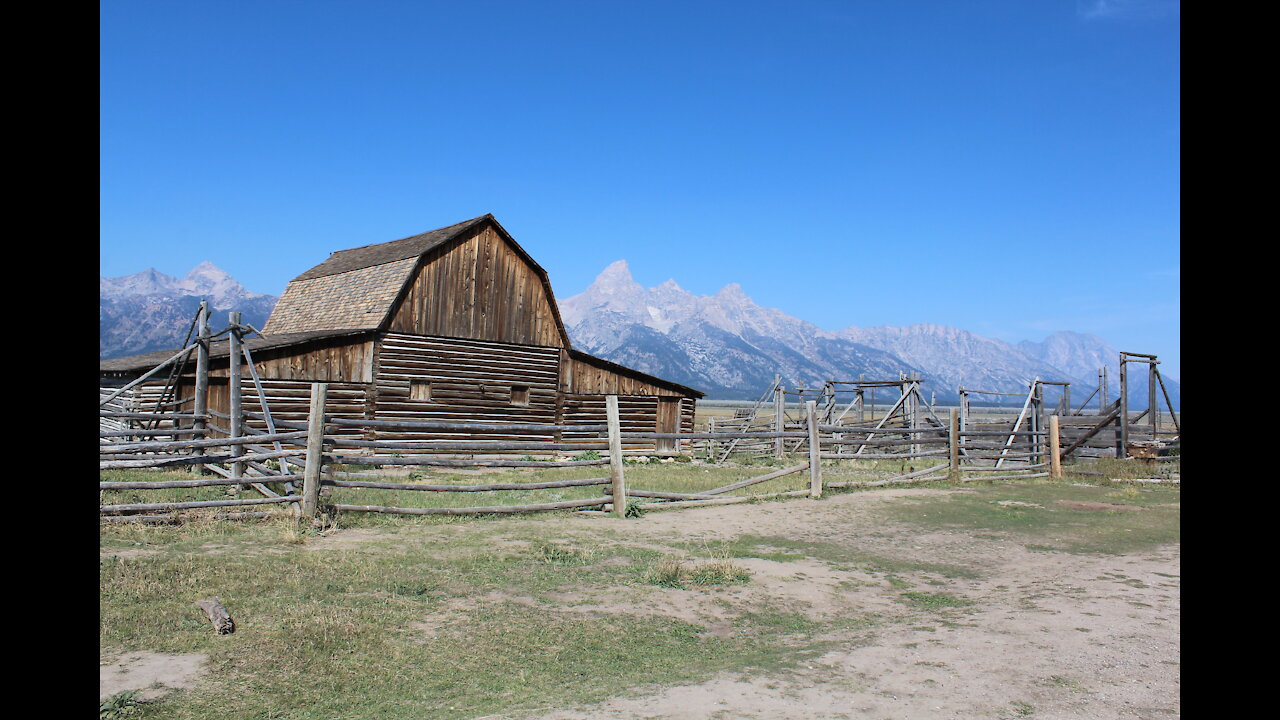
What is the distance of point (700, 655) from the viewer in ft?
19.4

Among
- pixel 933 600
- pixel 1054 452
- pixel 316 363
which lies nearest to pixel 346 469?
pixel 316 363

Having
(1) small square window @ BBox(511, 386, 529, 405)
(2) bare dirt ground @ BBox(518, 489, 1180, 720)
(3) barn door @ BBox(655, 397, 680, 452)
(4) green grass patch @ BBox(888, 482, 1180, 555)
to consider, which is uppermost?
(1) small square window @ BBox(511, 386, 529, 405)

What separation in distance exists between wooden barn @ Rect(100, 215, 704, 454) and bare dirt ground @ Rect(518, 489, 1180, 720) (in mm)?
16132

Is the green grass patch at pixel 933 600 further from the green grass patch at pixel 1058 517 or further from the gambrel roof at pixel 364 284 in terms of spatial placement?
the gambrel roof at pixel 364 284

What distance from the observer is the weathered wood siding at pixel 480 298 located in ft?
78.2

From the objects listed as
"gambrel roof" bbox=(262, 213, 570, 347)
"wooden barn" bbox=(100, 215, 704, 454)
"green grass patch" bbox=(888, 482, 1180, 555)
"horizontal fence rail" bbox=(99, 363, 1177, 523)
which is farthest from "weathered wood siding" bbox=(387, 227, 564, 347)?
"green grass patch" bbox=(888, 482, 1180, 555)

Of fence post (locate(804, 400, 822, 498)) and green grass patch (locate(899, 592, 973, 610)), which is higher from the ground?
fence post (locate(804, 400, 822, 498))

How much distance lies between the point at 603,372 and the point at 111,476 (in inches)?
617

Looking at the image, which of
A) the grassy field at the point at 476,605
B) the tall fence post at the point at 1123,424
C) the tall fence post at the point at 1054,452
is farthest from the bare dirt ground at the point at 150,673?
the tall fence post at the point at 1123,424

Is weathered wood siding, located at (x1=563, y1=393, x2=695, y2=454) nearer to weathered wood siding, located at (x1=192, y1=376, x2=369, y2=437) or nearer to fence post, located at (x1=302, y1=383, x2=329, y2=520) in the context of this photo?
weathered wood siding, located at (x1=192, y1=376, x2=369, y2=437)

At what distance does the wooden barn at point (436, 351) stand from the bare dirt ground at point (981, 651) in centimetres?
1613

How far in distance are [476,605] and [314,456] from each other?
15.8 ft

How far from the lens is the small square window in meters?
25.8
